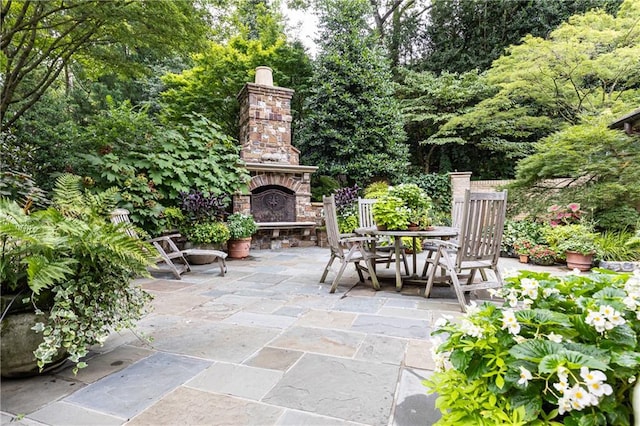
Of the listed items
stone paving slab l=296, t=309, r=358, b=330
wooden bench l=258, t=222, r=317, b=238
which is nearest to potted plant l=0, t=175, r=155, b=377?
stone paving slab l=296, t=309, r=358, b=330

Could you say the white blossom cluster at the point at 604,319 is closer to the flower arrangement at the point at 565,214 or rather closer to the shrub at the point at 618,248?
the shrub at the point at 618,248

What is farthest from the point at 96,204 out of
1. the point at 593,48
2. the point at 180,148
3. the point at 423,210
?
the point at 593,48

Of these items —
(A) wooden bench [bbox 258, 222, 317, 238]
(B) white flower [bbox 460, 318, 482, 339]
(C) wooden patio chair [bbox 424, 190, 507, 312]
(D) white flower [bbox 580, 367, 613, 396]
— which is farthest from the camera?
(A) wooden bench [bbox 258, 222, 317, 238]

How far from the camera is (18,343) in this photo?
4.82ft

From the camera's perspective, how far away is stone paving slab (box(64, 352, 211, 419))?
132 centimetres

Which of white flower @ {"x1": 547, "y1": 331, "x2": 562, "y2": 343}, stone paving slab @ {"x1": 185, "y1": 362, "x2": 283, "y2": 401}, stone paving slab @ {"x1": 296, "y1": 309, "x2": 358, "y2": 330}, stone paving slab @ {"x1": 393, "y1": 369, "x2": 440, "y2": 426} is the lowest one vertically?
stone paving slab @ {"x1": 185, "y1": 362, "x2": 283, "y2": 401}

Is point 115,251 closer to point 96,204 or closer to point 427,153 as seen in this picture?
point 96,204

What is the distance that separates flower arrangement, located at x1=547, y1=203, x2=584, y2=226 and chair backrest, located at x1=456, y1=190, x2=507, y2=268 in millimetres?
3091

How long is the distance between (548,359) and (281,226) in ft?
18.8

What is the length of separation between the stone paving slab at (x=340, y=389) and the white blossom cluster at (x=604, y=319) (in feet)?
2.53

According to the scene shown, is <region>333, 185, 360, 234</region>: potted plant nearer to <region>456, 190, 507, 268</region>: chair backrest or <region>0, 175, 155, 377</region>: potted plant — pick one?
<region>456, 190, 507, 268</region>: chair backrest

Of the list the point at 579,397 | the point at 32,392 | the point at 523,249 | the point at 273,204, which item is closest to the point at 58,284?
the point at 32,392

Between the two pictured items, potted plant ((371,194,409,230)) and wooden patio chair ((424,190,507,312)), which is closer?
wooden patio chair ((424,190,507,312))

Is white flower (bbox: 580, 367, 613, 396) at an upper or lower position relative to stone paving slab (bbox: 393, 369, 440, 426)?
upper
